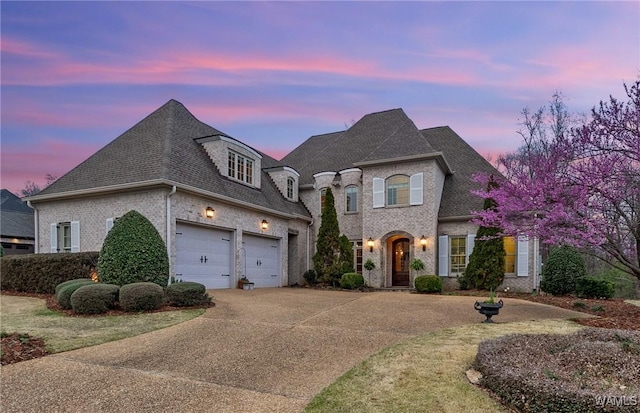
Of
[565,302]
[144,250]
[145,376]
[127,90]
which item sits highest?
[127,90]

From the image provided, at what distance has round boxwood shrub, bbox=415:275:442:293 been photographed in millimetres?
14156

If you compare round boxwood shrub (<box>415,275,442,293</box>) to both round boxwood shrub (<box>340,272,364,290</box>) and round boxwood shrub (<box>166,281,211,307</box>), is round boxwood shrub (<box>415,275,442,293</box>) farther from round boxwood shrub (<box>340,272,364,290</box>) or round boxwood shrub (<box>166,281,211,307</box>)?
round boxwood shrub (<box>166,281,211,307</box>)

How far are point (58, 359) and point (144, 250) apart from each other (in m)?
5.00

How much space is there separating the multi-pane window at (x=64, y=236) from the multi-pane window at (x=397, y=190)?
12.5 m

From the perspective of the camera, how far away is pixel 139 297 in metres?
8.62

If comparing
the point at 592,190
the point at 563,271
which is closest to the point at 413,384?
A: the point at 592,190

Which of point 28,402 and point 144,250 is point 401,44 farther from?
point 28,402

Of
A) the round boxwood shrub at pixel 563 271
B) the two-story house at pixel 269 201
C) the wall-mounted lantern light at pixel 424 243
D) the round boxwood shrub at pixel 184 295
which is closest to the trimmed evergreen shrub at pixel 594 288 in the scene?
the round boxwood shrub at pixel 563 271

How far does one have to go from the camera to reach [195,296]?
30.9ft

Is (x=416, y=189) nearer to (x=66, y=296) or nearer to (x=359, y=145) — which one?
(x=359, y=145)

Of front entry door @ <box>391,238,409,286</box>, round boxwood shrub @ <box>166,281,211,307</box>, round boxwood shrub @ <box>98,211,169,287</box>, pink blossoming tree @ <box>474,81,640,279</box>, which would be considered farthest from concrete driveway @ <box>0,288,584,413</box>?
front entry door @ <box>391,238,409,286</box>

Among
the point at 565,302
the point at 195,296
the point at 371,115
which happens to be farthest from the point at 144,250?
the point at 371,115

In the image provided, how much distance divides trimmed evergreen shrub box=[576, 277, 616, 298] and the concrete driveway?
6466 millimetres

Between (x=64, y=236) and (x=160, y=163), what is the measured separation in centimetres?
490
